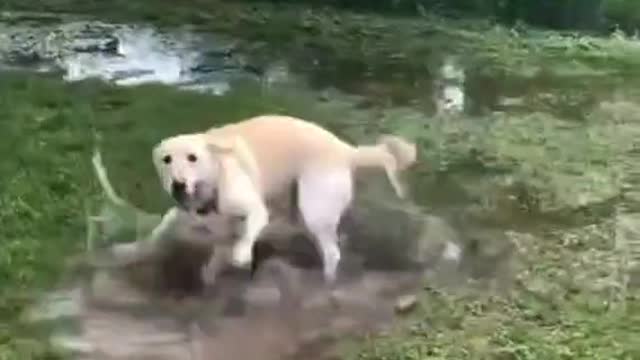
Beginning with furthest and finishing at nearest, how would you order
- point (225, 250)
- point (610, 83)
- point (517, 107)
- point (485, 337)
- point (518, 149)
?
1. point (610, 83)
2. point (517, 107)
3. point (518, 149)
4. point (225, 250)
5. point (485, 337)

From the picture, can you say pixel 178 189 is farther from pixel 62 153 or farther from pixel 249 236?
pixel 62 153


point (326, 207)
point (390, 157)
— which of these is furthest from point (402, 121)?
point (326, 207)

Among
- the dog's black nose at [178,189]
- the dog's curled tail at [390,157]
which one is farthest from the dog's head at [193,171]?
the dog's curled tail at [390,157]

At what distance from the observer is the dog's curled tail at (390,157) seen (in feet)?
3.50

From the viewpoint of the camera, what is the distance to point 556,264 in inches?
39.4

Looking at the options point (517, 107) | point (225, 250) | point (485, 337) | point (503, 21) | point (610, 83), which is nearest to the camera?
point (485, 337)

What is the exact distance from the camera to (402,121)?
52.2 inches

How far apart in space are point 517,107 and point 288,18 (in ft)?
1.78

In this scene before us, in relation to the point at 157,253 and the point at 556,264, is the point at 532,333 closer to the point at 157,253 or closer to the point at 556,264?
the point at 556,264

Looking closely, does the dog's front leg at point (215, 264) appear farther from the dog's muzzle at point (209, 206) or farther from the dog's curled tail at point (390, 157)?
the dog's curled tail at point (390, 157)

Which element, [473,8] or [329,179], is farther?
[473,8]

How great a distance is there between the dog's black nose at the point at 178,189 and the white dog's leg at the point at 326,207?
0.30 feet

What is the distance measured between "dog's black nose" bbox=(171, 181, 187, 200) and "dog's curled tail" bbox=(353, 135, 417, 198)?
15 centimetres

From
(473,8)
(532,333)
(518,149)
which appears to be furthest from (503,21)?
(532,333)
